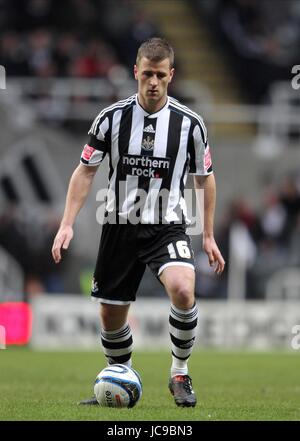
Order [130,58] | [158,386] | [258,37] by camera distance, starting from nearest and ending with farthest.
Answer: [158,386] < [130,58] < [258,37]

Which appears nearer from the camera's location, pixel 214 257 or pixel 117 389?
pixel 117 389

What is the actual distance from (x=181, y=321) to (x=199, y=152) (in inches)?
46.3

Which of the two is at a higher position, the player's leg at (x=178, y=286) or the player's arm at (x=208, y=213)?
the player's arm at (x=208, y=213)

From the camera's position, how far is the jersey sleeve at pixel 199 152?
7938 millimetres

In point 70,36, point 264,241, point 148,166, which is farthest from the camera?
point 70,36

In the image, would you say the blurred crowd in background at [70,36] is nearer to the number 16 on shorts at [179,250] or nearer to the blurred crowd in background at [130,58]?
the blurred crowd in background at [130,58]

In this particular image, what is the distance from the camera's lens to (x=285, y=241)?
19375 mm

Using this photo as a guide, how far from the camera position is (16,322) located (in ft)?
59.1

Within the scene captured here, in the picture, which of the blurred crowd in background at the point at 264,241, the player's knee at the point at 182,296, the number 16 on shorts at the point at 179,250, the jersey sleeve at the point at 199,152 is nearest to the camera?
the player's knee at the point at 182,296

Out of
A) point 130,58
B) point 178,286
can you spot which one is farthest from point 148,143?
point 130,58

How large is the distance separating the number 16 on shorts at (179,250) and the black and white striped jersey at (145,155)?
7.1 inches

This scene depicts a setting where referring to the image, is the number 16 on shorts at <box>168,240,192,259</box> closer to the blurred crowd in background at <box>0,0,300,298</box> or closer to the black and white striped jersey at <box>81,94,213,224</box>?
the black and white striped jersey at <box>81,94,213,224</box>

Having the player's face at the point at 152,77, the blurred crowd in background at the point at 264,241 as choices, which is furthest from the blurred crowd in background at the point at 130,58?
the player's face at the point at 152,77

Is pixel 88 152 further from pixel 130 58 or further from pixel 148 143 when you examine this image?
A: pixel 130 58
